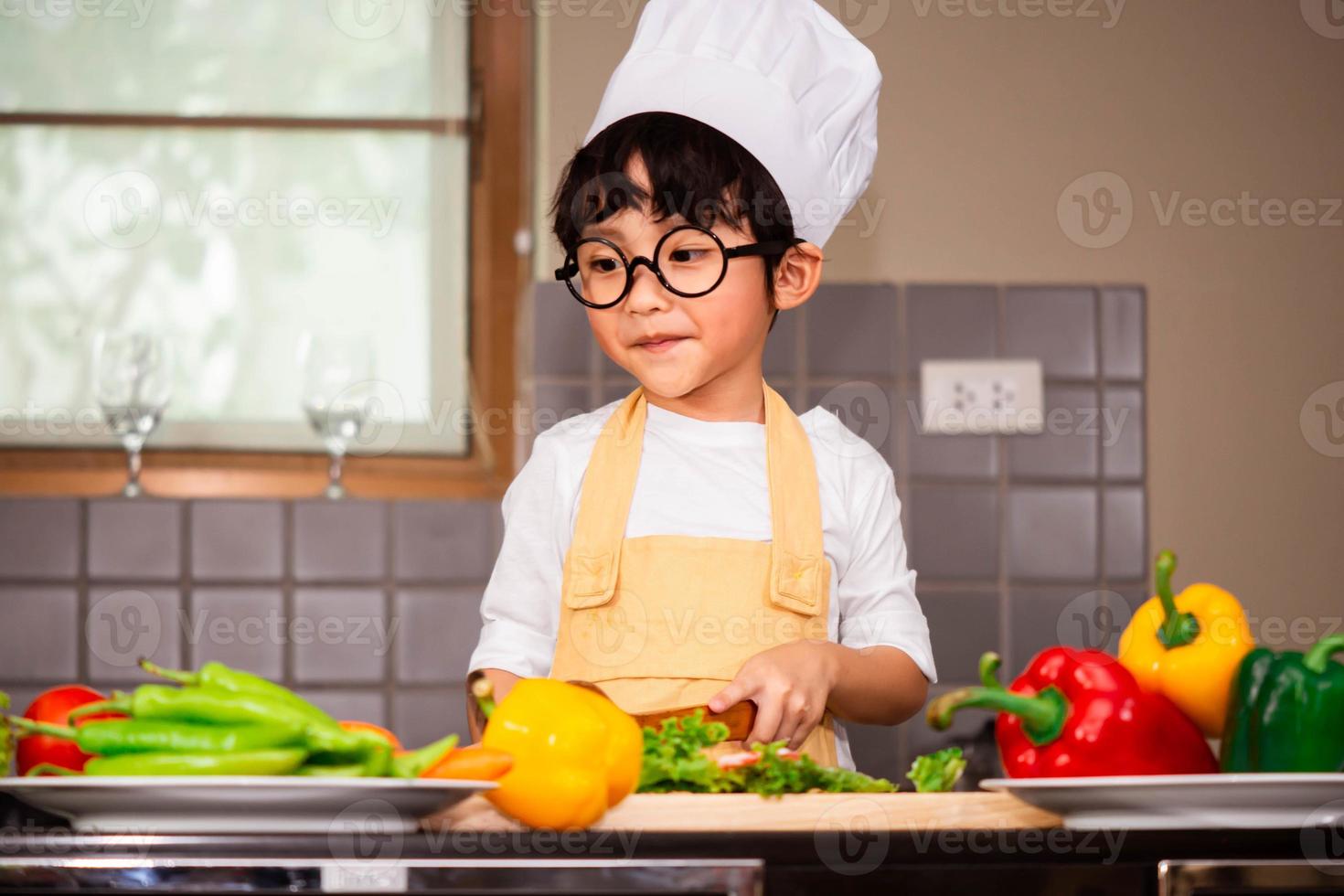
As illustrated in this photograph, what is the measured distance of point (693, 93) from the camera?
1.18 metres

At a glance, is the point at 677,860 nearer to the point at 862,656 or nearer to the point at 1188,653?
the point at 1188,653

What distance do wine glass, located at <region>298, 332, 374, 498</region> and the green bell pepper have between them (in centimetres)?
137

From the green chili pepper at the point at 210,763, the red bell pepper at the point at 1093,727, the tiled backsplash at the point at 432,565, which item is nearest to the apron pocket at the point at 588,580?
the red bell pepper at the point at 1093,727

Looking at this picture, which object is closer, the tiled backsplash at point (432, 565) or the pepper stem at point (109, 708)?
the pepper stem at point (109, 708)

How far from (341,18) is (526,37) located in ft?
1.05

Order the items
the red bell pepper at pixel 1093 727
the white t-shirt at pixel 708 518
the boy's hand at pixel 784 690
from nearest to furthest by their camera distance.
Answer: the red bell pepper at pixel 1093 727 → the boy's hand at pixel 784 690 → the white t-shirt at pixel 708 518

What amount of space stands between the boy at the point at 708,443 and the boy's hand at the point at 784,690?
0.04m

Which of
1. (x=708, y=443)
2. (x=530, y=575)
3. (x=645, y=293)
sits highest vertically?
(x=645, y=293)

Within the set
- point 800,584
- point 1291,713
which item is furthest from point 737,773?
point 800,584

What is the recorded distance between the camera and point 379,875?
1.86 feet

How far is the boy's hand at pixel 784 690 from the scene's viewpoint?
3.13ft

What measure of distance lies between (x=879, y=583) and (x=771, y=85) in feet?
1.48

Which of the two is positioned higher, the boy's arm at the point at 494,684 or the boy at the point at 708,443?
the boy at the point at 708,443

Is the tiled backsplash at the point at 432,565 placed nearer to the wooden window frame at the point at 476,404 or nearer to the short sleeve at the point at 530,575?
the wooden window frame at the point at 476,404
